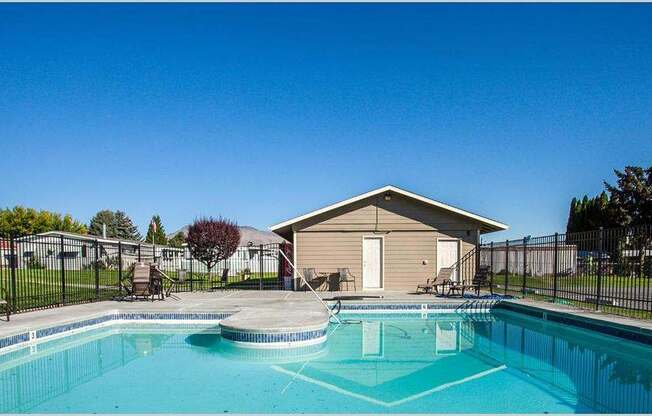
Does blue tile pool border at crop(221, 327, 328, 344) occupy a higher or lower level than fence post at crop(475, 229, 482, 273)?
lower

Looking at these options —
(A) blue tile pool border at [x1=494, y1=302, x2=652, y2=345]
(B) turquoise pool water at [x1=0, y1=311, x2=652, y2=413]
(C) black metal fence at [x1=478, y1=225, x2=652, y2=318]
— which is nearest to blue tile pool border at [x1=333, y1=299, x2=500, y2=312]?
(A) blue tile pool border at [x1=494, y1=302, x2=652, y2=345]

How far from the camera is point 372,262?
15.6m

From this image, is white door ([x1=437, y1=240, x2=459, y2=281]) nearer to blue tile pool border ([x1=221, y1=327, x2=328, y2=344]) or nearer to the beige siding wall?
the beige siding wall

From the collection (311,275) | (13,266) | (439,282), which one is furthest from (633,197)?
(13,266)

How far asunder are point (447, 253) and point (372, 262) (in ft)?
9.00

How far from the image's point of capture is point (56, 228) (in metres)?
47.5

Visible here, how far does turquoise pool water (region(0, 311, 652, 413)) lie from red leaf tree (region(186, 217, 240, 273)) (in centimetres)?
1685

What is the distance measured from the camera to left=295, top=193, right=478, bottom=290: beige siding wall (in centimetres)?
1558

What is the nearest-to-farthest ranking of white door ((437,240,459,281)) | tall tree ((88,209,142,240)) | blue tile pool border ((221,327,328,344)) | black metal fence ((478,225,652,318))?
blue tile pool border ((221,327,328,344)), black metal fence ((478,225,652,318)), white door ((437,240,459,281)), tall tree ((88,209,142,240))

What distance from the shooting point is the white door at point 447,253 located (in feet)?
51.2

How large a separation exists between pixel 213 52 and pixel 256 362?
1004 centimetres

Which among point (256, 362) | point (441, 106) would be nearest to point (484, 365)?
point (256, 362)

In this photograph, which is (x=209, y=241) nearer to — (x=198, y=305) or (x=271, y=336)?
(x=198, y=305)

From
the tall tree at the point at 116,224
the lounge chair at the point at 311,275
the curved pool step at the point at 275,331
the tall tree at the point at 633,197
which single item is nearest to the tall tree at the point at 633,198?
the tall tree at the point at 633,197
